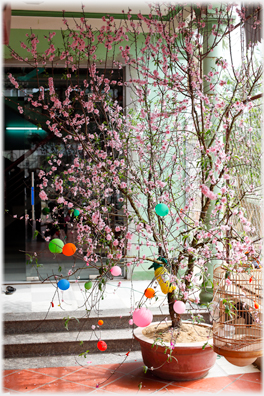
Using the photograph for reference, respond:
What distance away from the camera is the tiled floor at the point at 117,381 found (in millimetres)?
3137

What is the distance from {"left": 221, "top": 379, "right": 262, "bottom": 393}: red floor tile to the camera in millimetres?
3145

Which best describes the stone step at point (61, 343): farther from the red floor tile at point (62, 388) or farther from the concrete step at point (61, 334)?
the red floor tile at point (62, 388)

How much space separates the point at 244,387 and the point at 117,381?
3.22 feet

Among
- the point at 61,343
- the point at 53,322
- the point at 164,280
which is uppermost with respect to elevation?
the point at 164,280

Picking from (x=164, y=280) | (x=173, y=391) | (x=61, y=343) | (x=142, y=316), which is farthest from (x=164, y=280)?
(x=61, y=343)

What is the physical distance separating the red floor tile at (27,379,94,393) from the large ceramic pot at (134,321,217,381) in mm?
529

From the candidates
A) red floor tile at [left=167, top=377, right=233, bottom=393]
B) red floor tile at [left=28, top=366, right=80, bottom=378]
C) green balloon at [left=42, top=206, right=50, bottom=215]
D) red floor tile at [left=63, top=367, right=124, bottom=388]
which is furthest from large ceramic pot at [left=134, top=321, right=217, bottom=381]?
green balloon at [left=42, top=206, right=50, bottom=215]

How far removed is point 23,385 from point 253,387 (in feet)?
5.82

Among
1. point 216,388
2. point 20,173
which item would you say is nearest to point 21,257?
point 20,173

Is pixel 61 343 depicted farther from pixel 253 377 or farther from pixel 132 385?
pixel 253 377

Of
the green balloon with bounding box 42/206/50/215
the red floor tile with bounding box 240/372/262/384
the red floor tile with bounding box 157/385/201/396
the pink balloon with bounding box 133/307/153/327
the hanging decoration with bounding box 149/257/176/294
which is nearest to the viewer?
the pink balloon with bounding box 133/307/153/327

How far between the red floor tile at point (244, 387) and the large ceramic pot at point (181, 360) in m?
0.22

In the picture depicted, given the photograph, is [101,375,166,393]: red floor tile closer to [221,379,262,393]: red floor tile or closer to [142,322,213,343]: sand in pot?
[142,322,213,343]: sand in pot

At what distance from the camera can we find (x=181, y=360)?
10.5ft
